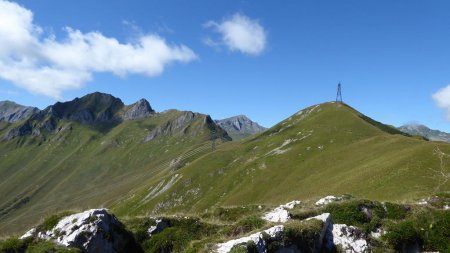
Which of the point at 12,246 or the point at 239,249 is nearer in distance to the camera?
the point at 239,249

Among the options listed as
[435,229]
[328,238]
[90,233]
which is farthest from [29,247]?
[435,229]

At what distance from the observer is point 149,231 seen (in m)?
23.8

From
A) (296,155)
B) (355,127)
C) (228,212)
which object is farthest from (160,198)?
(228,212)

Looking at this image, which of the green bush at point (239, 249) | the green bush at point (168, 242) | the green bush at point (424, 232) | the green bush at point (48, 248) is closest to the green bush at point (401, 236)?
the green bush at point (424, 232)

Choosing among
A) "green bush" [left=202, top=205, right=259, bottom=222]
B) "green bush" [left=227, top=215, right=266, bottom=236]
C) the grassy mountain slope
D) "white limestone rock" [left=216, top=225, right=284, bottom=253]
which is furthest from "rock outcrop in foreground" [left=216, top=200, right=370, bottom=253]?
the grassy mountain slope

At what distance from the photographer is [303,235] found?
18.3 m

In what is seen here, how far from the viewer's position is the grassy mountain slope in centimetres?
6251

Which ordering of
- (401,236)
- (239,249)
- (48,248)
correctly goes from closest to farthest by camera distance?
(239,249) → (48,248) → (401,236)

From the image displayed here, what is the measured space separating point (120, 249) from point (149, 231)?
137 inches

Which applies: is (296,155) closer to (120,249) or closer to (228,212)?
(228,212)

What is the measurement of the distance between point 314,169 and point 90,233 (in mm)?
82879

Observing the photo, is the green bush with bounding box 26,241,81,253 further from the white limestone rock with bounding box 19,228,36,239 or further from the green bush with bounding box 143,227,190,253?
the green bush with bounding box 143,227,190,253

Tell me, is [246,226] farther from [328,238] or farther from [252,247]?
[328,238]

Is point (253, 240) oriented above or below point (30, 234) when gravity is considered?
below
